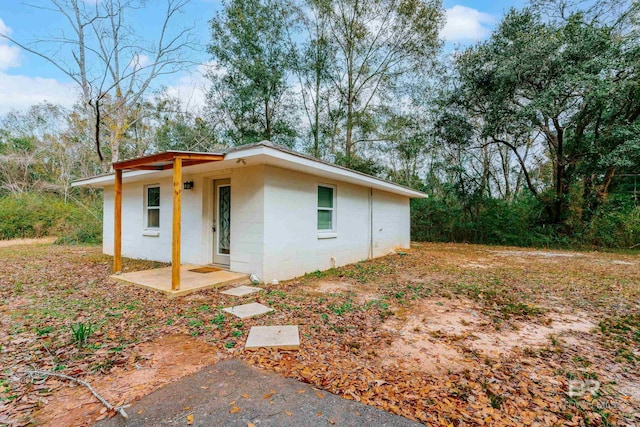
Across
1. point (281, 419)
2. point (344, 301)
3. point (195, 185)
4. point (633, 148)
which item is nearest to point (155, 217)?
point (195, 185)

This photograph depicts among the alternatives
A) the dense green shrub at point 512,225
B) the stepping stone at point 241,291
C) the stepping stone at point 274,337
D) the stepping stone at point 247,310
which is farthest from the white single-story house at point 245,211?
the dense green shrub at point 512,225

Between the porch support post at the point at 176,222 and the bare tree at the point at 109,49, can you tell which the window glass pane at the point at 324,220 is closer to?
the porch support post at the point at 176,222

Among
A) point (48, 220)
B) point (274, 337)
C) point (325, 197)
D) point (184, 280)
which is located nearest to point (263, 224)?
point (184, 280)

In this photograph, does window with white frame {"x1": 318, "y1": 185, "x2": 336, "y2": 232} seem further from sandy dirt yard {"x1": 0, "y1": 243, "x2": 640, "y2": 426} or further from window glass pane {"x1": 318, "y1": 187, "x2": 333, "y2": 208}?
sandy dirt yard {"x1": 0, "y1": 243, "x2": 640, "y2": 426}

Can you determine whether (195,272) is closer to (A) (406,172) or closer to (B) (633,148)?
(B) (633,148)

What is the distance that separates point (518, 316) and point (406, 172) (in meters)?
16.3

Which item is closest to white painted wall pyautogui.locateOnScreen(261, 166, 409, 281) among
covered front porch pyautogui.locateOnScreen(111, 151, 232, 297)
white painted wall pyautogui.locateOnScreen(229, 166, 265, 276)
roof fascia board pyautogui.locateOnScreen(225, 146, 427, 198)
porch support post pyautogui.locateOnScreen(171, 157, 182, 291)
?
white painted wall pyautogui.locateOnScreen(229, 166, 265, 276)

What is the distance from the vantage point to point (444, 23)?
12.8m

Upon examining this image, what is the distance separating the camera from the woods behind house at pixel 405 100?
9.90m

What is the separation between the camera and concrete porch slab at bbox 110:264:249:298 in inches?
188

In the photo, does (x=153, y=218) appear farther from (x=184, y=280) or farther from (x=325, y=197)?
(x=325, y=197)

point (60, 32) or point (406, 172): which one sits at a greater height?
point (60, 32)

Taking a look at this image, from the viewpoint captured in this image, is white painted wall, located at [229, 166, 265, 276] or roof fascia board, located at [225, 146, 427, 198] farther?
white painted wall, located at [229, 166, 265, 276]

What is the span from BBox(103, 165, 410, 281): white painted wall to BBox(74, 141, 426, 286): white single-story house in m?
0.02
